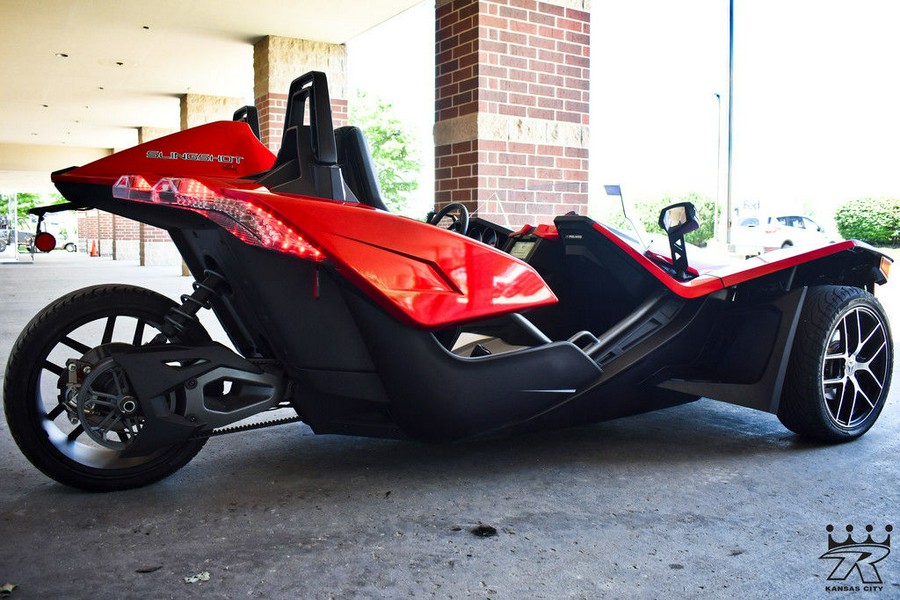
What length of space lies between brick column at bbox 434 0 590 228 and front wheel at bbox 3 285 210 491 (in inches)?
144

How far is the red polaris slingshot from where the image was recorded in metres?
2.29

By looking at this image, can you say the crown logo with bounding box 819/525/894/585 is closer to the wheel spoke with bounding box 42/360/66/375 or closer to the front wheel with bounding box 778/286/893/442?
the front wheel with bounding box 778/286/893/442

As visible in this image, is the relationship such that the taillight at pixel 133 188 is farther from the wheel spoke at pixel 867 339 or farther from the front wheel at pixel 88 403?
the wheel spoke at pixel 867 339

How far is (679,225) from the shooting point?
117 inches

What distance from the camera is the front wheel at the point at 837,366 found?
300 centimetres

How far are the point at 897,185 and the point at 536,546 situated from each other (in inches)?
922

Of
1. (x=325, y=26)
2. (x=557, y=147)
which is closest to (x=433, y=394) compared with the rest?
(x=557, y=147)

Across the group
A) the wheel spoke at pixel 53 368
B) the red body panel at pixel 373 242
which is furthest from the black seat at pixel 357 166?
the wheel spoke at pixel 53 368

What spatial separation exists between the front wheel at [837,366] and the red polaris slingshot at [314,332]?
13 mm

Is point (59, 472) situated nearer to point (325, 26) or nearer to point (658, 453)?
point (658, 453)

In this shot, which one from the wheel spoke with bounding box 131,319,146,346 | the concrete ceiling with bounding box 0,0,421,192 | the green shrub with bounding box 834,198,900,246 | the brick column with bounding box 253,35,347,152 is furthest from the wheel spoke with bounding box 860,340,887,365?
the green shrub with bounding box 834,198,900,246

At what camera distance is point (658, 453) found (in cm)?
303

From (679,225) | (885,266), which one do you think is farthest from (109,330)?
(885,266)

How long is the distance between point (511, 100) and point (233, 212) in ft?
14.3
